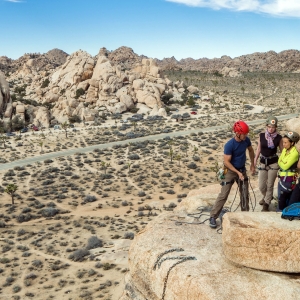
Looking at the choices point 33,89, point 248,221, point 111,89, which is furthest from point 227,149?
point 33,89

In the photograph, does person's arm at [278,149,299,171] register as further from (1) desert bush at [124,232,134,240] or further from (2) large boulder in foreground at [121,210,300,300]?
(1) desert bush at [124,232,134,240]

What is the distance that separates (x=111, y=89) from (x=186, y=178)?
44.6 m

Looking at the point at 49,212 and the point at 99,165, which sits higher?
the point at 99,165

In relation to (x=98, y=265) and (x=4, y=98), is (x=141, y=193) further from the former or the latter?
(x=4, y=98)

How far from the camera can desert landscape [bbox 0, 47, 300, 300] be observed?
615 inches

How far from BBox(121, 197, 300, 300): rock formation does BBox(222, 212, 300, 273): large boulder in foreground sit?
9cm

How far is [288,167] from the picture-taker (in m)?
7.71

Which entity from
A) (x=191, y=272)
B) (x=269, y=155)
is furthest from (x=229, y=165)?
(x=191, y=272)

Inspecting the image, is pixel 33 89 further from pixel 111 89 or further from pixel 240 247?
pixel 240 247

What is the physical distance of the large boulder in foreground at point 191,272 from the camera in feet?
18.8

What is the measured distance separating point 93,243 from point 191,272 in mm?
12564

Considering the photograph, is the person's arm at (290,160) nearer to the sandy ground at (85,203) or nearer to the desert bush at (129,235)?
the sandy ground at (85,203)

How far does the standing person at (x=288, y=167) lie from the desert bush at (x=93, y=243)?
1231 centimetres

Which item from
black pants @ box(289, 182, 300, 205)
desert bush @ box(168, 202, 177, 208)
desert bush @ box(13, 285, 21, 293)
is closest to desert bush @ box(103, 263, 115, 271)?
desert bush @ box(13, 285, 21, 293)
